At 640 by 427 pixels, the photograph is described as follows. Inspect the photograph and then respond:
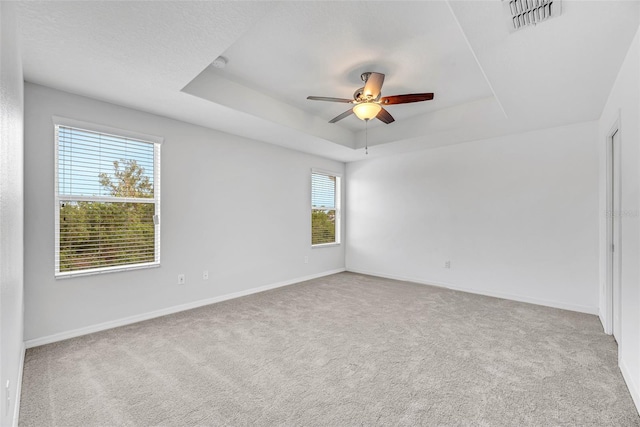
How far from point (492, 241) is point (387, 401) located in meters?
3.32

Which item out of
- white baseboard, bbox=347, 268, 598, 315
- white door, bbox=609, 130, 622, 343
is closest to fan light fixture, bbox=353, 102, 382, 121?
white door, bbox=609, 130, 622, 343

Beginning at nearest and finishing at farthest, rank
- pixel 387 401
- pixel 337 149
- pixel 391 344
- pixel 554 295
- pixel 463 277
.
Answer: pixel 387 401
pixel 391 344
pixel 554 295
pixel 463 277
pixel 337 149

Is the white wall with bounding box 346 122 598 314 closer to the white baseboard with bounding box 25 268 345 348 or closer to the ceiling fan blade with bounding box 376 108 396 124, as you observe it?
the ceiling fan blade with bounding box 376 108 396 124

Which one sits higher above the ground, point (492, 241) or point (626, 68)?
point (626, 68)

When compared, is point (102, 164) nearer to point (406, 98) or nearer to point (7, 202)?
point (7, 202)

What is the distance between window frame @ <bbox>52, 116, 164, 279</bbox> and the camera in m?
2.75

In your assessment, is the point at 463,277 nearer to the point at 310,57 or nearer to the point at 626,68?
the point at 626,68

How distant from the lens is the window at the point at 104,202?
2.81 meters

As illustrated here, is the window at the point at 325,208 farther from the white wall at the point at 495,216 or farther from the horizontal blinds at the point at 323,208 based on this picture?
the white wall at the point at 495,216

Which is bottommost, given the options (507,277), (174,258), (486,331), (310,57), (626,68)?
(486,331)

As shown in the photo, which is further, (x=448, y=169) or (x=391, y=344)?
(x=448, y=169)

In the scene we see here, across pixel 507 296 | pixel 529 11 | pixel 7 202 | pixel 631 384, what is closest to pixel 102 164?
pixel 7 202

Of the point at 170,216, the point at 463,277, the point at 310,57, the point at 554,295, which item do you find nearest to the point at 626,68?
the point at 310,57

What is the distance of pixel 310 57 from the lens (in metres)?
2.70
